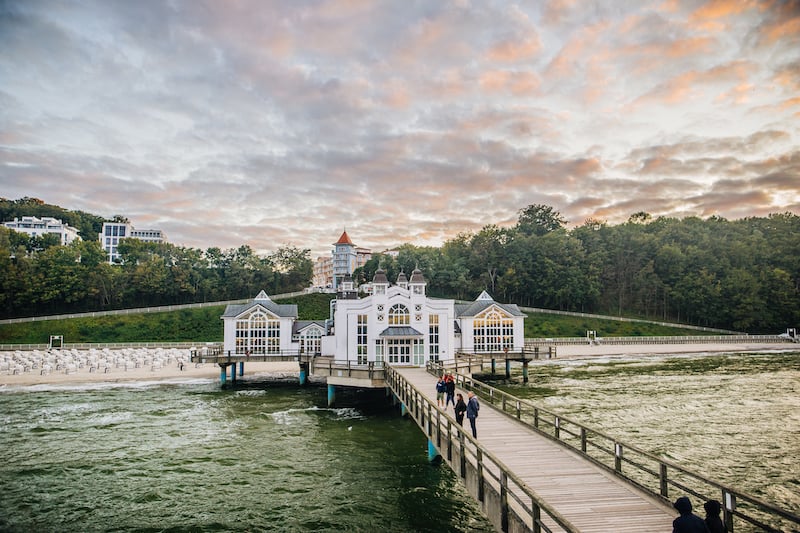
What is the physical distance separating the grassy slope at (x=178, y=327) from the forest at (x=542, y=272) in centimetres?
886

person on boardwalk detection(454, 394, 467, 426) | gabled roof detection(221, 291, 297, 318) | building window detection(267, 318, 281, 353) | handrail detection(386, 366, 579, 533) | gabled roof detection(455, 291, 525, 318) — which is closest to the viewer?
handrail detection(386, 366, 579, 533)

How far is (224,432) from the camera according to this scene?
27.3m

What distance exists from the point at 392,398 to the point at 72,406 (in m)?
23.3

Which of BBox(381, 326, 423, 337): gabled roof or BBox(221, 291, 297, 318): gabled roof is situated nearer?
BBox(381, 326, 423, 337): gabled roof

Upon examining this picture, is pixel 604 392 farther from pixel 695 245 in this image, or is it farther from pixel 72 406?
pixel 695 245

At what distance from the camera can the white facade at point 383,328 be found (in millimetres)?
38156

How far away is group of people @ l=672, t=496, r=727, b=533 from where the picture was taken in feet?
26.5

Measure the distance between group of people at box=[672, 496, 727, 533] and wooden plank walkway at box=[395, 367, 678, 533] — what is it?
194 cm

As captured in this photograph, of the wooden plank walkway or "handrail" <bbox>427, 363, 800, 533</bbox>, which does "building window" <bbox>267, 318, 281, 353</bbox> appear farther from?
the wooden plank walkway

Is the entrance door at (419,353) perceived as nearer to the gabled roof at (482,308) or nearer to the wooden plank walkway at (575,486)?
the gabled roof at (482,308)

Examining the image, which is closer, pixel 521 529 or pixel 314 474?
pixel 521 529

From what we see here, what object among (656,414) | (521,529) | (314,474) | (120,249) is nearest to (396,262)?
(120,249)

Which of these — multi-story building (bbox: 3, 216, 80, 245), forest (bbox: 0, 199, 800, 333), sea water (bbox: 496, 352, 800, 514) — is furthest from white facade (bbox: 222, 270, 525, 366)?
multi-story building (bbox: 3, 216, 80, 245)

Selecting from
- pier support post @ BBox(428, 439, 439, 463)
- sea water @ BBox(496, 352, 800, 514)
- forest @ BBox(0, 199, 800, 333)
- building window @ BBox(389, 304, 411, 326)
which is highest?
forest @ BBox(0, 199, 800, 333)
